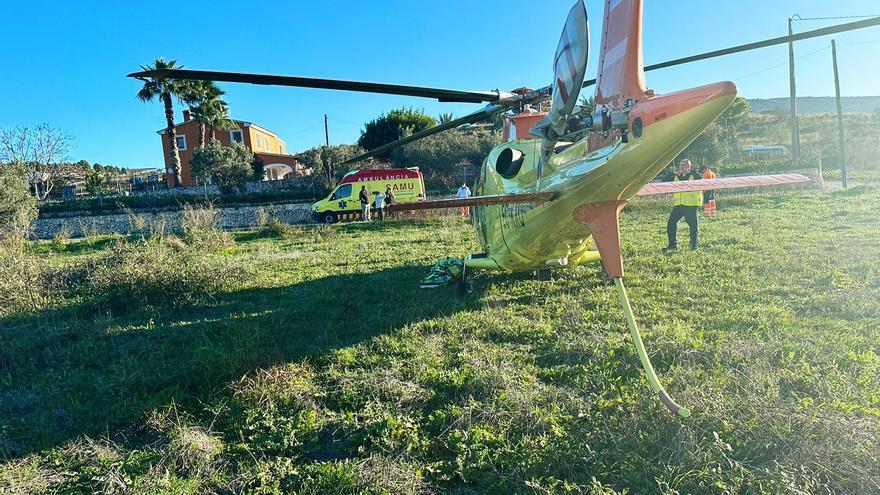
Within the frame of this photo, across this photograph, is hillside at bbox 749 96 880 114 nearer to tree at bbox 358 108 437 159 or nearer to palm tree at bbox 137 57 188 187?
tree at bbox 358 108 437 159

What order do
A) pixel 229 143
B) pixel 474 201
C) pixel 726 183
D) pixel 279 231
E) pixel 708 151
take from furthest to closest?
pixel 229 143
pixel 708 151
pixel 279 231
pixel 726 183
pixel 474 201

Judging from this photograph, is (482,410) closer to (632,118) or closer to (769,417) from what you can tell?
(769,417)

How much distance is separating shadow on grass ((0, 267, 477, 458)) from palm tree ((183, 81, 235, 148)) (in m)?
35.5

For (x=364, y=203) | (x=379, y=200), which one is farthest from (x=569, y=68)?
(x=364, y=203)

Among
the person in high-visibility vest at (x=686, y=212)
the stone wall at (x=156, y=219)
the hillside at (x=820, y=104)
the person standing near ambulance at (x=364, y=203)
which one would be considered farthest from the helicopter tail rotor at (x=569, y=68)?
the hillside at (x=820, y=104)

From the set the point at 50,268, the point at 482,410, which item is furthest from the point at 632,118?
the point at 50,268

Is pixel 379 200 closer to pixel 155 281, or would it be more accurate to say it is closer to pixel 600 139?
pixel 155 281

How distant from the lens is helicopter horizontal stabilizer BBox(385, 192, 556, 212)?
377 cm

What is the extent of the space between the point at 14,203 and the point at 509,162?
17727mm

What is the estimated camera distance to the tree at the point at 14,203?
14289mm

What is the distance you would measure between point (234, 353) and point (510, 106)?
15.1ft

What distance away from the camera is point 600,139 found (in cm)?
386

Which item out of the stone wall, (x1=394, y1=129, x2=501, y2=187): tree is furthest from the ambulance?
(x1=394, y1=129, x2=501, y2=187): tree

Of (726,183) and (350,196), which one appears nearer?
(726,183)
